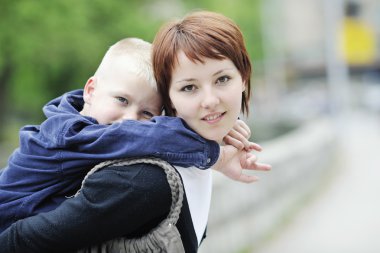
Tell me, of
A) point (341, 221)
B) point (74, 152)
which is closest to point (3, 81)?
point (341, 221)

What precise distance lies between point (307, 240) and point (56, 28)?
9.21m

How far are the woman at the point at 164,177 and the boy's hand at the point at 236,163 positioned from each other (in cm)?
11

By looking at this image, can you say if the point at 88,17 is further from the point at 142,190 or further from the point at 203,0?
the point at 142,190

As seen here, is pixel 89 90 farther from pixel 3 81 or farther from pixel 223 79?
pixel 3 81

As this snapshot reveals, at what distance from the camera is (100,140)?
1600mm

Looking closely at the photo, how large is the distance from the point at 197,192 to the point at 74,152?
0.42 meters

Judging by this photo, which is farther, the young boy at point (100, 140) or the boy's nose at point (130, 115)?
the boy's nose at point (130, 115)

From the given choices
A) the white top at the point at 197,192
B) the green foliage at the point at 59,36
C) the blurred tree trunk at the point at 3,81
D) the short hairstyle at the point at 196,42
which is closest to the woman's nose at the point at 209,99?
the short hairstyle at the point at 196,42

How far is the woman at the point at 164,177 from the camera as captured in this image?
5.04ft

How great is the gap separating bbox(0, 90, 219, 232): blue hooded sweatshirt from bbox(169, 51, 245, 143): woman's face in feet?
0.14

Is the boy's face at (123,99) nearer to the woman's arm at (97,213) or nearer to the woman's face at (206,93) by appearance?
the woman's face at (206,93)

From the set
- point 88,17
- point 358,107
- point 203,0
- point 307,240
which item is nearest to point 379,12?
point 358,107

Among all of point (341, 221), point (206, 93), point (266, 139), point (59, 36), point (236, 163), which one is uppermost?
point (206, 93)

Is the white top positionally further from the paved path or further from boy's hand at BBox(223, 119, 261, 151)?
the paved path
